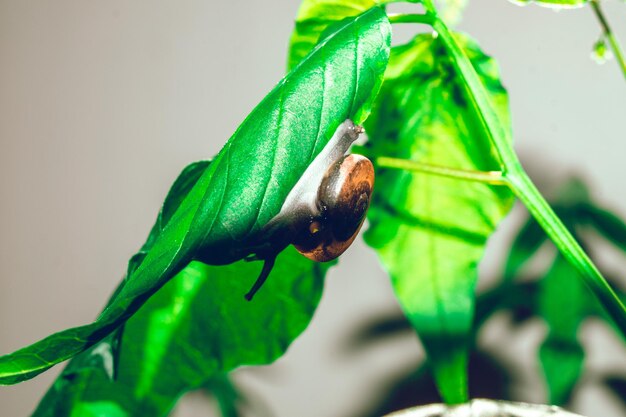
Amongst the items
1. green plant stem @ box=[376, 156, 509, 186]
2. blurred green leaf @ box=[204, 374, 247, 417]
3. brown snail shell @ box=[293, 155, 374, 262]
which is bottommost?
blurred green leaf @ box=[204, 374, 247, 417]

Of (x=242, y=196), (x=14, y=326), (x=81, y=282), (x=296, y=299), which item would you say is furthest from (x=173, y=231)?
(x=14, y=326)

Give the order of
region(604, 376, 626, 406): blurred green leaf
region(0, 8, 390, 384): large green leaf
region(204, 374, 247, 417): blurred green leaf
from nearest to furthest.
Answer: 1. region(0, 8, 390, 384): large green leaf
2. region(604, 376, 626, 406): blurred green leaf
3. region(204, 374, 247, 417): blurred green leaf

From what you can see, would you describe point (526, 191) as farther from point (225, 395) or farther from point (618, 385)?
point (225, 395)

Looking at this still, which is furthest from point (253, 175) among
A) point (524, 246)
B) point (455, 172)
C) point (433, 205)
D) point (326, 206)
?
point (524, 246)

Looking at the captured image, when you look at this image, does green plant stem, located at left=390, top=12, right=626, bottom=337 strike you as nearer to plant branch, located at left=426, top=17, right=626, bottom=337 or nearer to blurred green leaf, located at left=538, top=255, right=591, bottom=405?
plant branch, located at left=426, top=17, right=626, bottom=337

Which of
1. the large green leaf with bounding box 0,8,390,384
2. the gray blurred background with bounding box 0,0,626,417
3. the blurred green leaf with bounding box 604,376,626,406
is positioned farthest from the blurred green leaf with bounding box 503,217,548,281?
the large green leaf with bounding box 0,8,390,384

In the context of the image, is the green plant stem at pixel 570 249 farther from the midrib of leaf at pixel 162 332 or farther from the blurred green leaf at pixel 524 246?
the blurred green leaf at pixel 524 246
